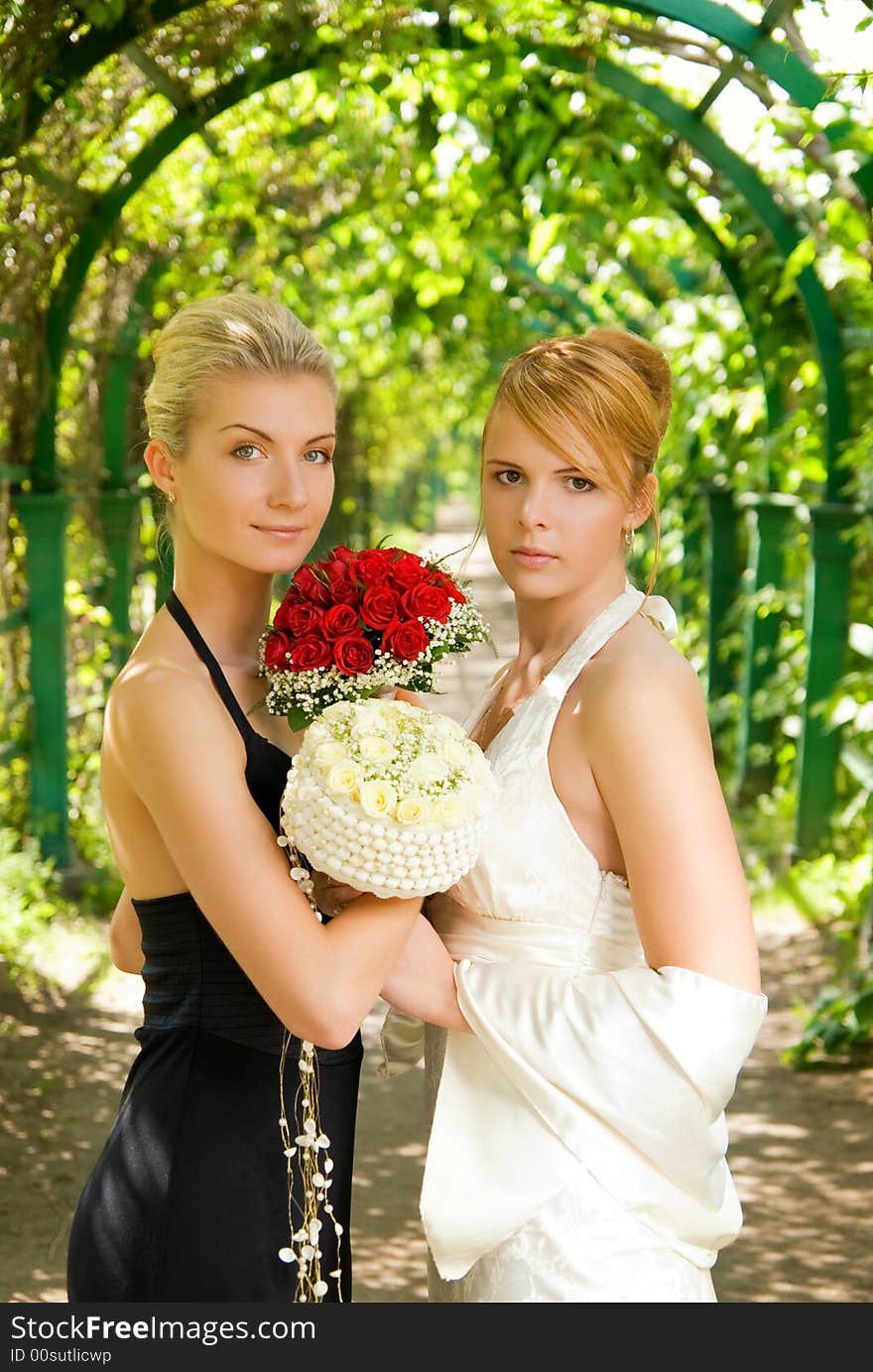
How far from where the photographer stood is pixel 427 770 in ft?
5.89

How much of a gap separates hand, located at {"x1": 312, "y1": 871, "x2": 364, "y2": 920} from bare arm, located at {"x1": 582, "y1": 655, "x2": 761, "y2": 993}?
387 millimetres

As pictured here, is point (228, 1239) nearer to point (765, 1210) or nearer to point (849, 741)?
point (765, 1210)

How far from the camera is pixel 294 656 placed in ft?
6.40

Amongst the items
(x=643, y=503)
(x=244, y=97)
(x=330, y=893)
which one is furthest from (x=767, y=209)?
(x=330, y=893)

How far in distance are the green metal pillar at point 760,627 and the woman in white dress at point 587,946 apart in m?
5.66

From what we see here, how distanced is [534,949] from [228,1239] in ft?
1.98

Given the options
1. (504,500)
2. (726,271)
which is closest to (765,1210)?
(504,500)

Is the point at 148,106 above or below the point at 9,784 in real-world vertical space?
above

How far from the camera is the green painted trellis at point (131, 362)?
4883 millimetres

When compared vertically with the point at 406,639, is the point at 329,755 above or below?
below

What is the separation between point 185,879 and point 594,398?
36.3 inches

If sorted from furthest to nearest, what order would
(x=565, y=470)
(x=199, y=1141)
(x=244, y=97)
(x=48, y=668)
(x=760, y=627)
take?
(x=760, y=627) → (x=48, y=668) → (x=244, y=97) → (x=565, y=470) → (x=199, y=1141)

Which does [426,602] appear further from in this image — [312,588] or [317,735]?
[317,735]

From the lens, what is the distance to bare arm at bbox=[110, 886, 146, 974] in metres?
2.41
